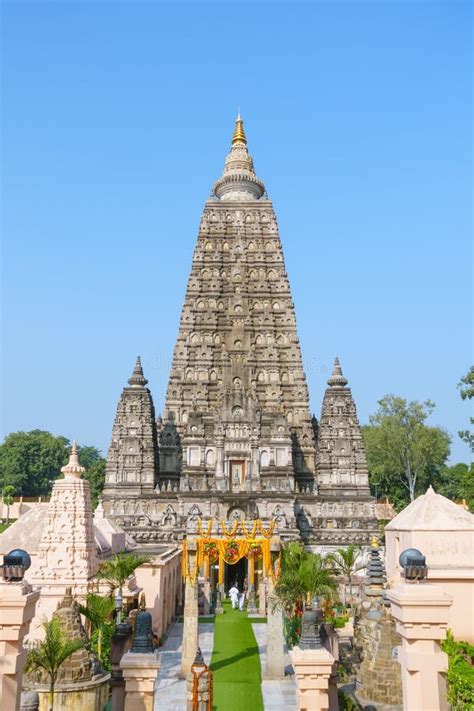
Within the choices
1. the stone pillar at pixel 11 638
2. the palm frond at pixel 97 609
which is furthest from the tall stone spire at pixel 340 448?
the stone pillar at pixel 11 638

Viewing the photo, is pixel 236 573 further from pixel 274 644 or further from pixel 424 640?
pixel 424 640

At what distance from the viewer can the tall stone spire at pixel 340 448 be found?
54.6m

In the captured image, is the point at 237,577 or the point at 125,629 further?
the point at 237,577

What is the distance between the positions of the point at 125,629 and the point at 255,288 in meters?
45.9

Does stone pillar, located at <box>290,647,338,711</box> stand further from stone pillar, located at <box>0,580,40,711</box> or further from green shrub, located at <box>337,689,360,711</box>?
green shrub, located at <box>337,689,360,711</box>

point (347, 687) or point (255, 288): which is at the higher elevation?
point (255, 288)

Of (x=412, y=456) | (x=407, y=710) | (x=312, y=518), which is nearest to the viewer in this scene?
(x=407, y=710)

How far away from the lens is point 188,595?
22938mm

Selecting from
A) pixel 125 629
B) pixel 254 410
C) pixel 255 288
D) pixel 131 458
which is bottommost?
pixel 125 629

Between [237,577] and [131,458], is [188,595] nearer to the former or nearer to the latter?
[237,577]

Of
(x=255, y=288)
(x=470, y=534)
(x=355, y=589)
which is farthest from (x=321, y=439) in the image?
(x=470, y=534)

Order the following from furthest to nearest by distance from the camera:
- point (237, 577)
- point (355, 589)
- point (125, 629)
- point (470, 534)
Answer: point (237, 577) → point (355, 589) → point (125, 629) → point (470, 534)

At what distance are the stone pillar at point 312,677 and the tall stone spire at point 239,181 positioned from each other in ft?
196

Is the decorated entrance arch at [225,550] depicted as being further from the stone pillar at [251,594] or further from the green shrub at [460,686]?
the green shrub at [460,686]
